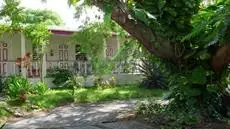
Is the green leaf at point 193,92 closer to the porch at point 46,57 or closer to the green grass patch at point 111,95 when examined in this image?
the green grass patch at point 111,95

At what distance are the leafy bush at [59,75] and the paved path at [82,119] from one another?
248 inches

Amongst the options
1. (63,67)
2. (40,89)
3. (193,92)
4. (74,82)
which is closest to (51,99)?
(40,89)

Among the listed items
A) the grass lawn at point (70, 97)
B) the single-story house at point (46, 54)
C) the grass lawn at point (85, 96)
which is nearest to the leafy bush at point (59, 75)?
the single-story house at point (46, 54)

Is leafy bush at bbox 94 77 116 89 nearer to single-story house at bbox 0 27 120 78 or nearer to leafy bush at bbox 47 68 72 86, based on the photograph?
leafy bush at bbox 47 68 72 86

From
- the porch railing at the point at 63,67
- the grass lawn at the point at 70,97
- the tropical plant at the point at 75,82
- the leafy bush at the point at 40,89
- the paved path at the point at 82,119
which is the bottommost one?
the paved path at the point at 82,119

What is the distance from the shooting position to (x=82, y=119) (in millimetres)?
11711

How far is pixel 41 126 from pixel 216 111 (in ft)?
14.8

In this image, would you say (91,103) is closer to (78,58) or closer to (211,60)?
(211,60)

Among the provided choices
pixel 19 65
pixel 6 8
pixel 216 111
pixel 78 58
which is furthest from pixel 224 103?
pixel 78 58

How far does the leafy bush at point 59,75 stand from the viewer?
21.0 metres

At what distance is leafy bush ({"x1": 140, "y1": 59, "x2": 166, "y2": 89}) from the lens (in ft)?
65.8

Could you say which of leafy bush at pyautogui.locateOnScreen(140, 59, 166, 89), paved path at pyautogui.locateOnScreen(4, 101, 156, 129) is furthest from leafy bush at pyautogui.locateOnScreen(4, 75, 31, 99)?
leafy bush at pyautogui.locateOnScreen(140, 59, 166, 89)

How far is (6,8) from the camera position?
1480cm

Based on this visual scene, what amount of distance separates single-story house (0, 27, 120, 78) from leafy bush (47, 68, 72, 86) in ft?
1.53
